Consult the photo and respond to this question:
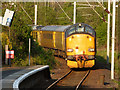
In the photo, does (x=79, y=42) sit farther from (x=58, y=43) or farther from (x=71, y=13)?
(x=71, y=13)

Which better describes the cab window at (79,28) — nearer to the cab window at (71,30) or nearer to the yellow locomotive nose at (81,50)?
the cab window at (71,30)

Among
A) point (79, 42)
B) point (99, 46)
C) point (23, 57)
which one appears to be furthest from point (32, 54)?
point (99, 46)

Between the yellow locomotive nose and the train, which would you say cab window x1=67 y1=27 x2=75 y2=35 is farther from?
the yellow locomotive nose

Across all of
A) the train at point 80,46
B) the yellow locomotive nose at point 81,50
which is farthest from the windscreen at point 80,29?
the yellow locomotive nose at point 81,50

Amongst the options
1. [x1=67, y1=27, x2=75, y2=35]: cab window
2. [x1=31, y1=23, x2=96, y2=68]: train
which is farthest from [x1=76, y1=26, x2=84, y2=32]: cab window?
[x1=67, y1=27, x2=75, y2=35]: cab window

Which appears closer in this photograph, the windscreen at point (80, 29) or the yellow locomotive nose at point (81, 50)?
the yellow locomotive nose at point (81, 50)

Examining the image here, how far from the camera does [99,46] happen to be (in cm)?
4222

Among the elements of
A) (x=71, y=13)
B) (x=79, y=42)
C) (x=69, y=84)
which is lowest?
(x=69, y=84)

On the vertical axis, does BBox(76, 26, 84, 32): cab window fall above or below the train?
above

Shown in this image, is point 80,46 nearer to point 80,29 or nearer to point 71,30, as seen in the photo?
point 80,29

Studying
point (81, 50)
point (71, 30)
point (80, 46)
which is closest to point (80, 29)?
point (71, 30)

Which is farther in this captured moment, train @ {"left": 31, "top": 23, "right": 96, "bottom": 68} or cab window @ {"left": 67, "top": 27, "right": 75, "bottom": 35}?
cab window @ {"left": 67, "top": 27, "right": 75, "bottom": 35}

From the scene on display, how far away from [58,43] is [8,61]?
7.63m

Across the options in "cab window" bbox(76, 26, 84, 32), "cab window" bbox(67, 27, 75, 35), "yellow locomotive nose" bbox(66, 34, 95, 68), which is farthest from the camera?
"cab window" bbox(67, 27, 75, 35)
